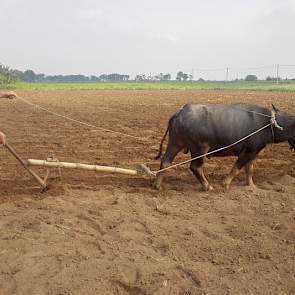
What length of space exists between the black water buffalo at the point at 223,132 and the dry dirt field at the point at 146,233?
47 centimetres

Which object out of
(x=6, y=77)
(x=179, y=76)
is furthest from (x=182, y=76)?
(x=6, y=77)

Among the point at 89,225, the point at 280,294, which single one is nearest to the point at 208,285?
the point at 280,294

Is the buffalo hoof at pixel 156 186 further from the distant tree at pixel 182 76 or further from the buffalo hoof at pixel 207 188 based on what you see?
the distant tree at pixel 182 76

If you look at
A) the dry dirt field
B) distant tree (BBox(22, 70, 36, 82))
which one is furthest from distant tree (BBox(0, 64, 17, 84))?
distant tree (BBox(22, 70, 36, 82))

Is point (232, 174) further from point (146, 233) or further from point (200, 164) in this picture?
point (146, 233)

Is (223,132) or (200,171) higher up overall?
(223,132)

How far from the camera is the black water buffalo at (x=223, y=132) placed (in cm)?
833

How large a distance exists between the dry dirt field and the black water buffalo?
18.6 inches

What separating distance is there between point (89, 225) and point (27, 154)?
5.53 meters

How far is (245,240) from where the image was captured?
20.2 ft

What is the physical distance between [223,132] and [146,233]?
2845 mm

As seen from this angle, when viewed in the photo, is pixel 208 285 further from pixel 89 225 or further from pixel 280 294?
pixel 89 225

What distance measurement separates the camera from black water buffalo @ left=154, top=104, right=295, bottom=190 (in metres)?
8.33

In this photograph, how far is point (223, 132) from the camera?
8.39 metres
